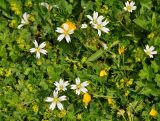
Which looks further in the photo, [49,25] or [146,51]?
[49,25]

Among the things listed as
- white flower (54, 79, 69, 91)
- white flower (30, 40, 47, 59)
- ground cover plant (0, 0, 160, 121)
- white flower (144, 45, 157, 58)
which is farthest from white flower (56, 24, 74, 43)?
white flower (144, 45, 157, 58)

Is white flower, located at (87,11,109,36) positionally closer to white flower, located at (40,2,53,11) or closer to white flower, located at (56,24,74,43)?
white flower, located at (56,24,74,43)

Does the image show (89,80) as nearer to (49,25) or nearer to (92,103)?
(92,103)

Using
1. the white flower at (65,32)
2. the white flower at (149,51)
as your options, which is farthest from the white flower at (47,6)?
the white flower at (149,51)

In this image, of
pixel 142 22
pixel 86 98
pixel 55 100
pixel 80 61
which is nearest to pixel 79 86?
pixel 86 98

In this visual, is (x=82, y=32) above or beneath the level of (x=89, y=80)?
above

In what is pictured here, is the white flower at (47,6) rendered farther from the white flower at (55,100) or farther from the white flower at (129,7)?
the white flower at (55,100)

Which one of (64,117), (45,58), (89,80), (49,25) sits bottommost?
(64,117)

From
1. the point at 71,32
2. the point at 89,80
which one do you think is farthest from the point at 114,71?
the point at 71,32
